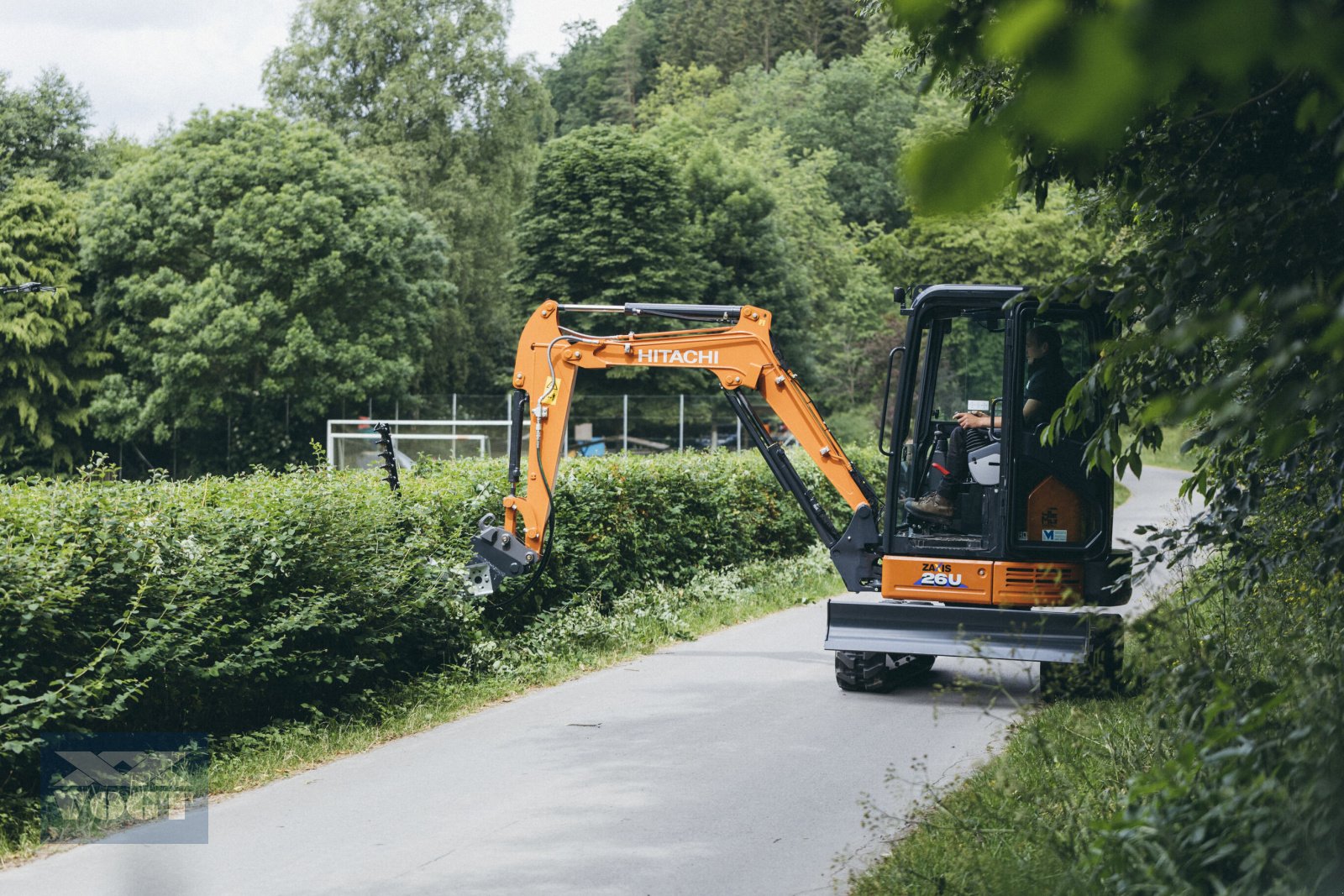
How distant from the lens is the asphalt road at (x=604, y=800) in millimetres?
5809

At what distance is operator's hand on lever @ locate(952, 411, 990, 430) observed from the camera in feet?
32.6

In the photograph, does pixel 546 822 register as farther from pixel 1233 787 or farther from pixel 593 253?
pixel 593 253

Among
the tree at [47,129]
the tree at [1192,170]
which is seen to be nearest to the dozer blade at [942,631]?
the tree at [1192,170]

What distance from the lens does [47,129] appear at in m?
48.2

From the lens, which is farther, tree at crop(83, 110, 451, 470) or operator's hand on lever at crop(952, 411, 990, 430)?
tree at crop(83, 110, 451, 470)

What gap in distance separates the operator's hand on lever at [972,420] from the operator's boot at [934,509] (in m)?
0.55

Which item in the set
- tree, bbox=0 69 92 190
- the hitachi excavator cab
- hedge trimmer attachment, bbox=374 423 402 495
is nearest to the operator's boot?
the hitachi excavator cab

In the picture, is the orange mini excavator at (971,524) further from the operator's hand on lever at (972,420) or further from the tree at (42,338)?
the tree at (42,338)

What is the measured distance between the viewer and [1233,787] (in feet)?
10.6

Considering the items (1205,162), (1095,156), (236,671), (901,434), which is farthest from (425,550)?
(1095,156)

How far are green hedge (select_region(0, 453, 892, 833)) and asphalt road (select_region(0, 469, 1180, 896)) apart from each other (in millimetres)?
740

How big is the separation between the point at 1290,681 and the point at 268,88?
2193 inches

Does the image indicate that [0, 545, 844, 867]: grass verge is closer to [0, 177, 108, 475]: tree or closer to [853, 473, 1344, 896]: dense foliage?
[853, 473, 1344, 896]: dense foliage

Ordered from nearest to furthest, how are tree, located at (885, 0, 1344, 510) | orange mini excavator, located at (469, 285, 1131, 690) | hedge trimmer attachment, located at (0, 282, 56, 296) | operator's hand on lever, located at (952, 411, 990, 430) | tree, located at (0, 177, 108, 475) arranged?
1. tree, located at (885, 0, 1344, 510)
2. orange mini excavator, located at (469, 285, 1131, 690)
3. operator's hand on lever, located at (952, 411, 990, 430)
4. hedge trimmer attachment, located at (0, 282, 56, 296)
5. tree, located at (0, 177, 108, 475)
